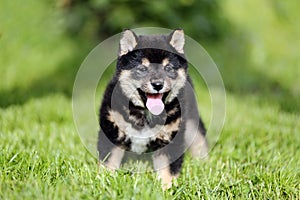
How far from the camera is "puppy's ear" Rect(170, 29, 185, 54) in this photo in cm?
353

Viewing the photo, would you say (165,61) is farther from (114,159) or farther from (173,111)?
(114,159)

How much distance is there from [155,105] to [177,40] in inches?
21.6

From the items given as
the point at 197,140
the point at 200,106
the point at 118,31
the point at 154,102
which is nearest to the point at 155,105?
the point at 154,102

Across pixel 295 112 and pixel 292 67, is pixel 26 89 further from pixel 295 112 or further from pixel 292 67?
pixel 292 67

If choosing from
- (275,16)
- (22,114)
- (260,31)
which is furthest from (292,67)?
(22,114)

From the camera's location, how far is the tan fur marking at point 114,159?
3578 millimetres

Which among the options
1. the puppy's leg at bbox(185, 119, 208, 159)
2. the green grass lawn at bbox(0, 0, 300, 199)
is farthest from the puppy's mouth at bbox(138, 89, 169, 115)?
the puppy's leg at bbox(185, 119, 208, 159)

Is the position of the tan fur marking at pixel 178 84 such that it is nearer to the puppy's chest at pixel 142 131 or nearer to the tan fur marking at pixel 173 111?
the tan fur marking at pixel 173 111

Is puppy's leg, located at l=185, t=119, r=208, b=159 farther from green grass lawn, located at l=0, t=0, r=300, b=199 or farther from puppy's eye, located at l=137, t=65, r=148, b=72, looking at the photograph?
puppy's eye, located at l=137, t=65, r=148, b=72

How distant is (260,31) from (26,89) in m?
5.87

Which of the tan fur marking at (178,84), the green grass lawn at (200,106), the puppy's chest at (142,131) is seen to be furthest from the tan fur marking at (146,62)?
the green grass lawn at (200,106)

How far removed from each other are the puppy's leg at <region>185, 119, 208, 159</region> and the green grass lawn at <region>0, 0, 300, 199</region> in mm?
137

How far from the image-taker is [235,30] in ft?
32.7

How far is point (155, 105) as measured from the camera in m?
3.45
